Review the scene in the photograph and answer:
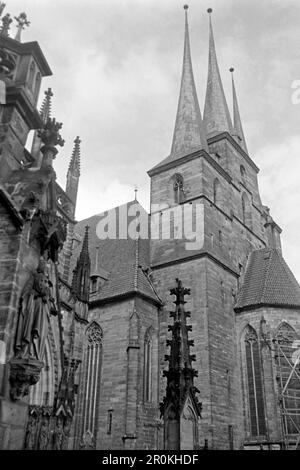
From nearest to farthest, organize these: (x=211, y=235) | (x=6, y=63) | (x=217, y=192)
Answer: (x=6, y=63)
(x=211, y=235)
(x=217, y=192)

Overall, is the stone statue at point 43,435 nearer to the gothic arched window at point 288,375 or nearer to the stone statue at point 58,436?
the stone statue at point 58,436

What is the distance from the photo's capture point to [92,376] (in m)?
18.0

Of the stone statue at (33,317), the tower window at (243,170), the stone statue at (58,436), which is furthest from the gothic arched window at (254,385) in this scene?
the stone statue at (33,317)

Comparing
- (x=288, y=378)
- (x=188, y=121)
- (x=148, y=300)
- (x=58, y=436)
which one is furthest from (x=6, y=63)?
(x=188, y=121)

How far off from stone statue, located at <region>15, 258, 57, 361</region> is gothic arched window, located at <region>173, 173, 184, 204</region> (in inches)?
711

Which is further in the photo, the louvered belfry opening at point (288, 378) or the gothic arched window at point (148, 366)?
the gothic arched window at point (148, 366)

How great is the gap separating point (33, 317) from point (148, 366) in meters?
14.7

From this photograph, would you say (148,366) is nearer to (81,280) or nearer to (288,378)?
(288,378)

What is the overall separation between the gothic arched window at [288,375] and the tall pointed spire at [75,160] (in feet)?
33.8

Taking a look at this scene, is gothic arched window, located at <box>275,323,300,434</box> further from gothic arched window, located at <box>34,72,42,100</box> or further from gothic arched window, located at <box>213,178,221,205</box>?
gothic arched window, located at <box>34,72,42,100</box>

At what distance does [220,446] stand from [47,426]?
36.0 ft

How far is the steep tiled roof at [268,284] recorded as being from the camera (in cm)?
1872

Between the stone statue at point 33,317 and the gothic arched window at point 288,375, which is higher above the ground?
the gothic arched window at point 288,375
